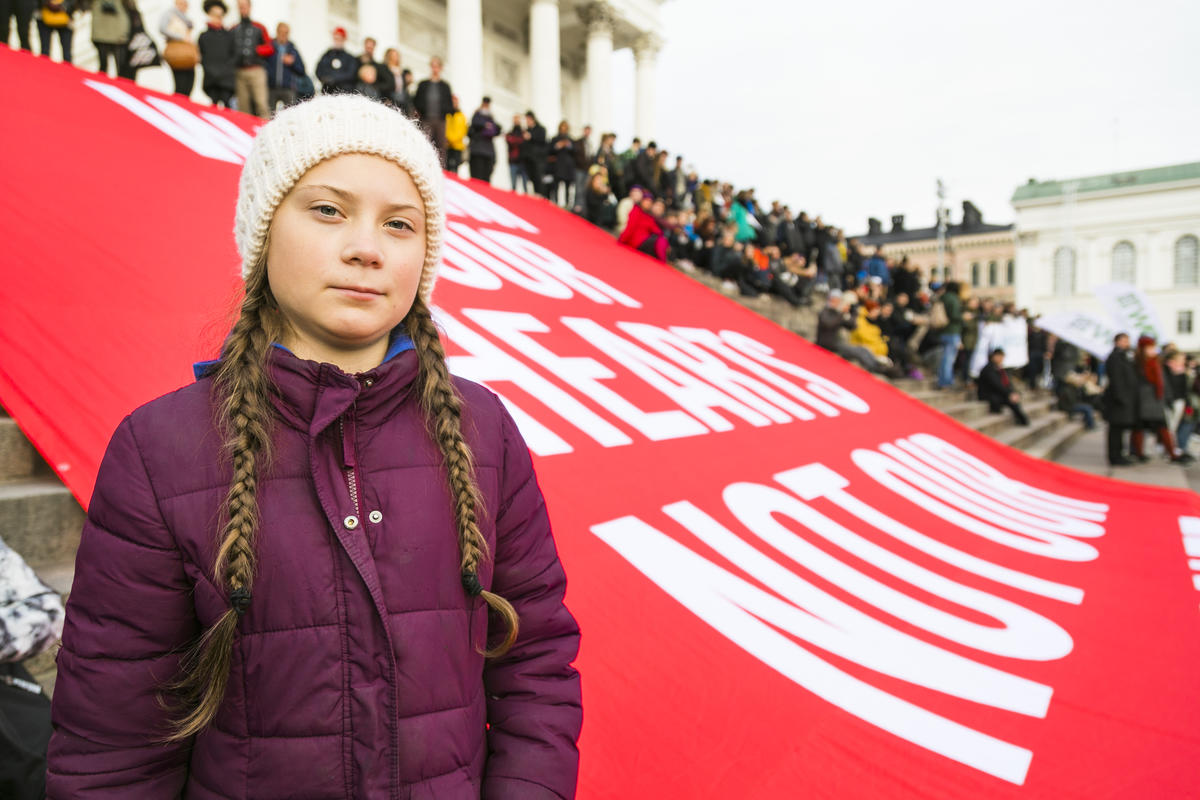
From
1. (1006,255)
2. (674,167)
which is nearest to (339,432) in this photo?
(674,167)

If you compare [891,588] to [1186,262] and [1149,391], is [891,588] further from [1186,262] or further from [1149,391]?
[1186,262]

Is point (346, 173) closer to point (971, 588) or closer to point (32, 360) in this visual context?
point (32, 360)

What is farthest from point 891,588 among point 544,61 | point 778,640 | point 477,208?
point 544,61

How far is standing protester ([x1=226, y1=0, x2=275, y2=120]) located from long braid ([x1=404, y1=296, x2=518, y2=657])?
870 centimetres

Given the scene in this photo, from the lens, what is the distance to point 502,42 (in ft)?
93.4

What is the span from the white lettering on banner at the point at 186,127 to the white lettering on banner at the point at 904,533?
509 cm

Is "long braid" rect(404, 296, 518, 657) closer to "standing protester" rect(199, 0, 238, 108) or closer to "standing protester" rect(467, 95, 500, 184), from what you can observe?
"standing protester" rect(199, 0, 238, 108)

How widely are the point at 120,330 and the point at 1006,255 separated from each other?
69.1m

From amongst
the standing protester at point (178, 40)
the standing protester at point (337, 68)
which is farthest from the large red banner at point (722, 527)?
the standing protester at point (337, 68)

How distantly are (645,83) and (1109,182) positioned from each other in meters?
46.7

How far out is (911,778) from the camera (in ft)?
7.64

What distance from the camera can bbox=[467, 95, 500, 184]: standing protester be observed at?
11.8 meters

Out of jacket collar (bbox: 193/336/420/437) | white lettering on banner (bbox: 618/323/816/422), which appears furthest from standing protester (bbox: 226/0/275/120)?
jacket collar (bbox: 193/336/420/437)

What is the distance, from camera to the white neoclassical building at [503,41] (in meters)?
20.6
